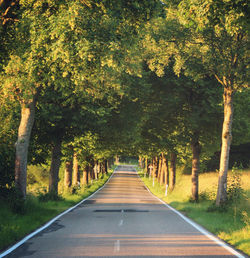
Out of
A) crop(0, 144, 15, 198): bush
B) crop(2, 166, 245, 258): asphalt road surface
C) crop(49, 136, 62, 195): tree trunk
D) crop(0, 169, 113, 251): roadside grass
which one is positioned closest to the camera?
crop(2, 166, 245, 258): asphalt road surface

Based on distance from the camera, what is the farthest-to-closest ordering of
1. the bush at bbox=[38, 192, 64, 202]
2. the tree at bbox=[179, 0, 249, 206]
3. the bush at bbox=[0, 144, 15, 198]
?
the bush at bbox=[38, 192, 64, 202]
the tree at bbox=[179, 0, 249, 206]
the bush at bbox=[0, 144, 15, 198]

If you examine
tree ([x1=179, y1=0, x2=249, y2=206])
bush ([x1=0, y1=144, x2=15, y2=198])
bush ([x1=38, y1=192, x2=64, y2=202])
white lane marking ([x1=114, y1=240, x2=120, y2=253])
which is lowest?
bush ([x1=38, y1=192, x2=64, y2=202])

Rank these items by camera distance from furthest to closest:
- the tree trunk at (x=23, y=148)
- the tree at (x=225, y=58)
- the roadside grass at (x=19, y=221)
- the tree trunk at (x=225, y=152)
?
the tree trunk at (x=225, y=152) < the tree at (x=225, y=58) < the tree trunk at (x=23, y=148) < the roadside grass at (x=19, y=221)

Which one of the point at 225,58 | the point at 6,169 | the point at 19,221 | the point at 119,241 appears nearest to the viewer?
the point at 119,241

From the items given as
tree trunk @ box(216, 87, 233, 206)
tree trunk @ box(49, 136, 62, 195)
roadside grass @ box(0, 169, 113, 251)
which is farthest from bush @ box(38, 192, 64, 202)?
tree trunk @ box(216, 87, 233, 206)

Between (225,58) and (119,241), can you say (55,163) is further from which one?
(119,241)

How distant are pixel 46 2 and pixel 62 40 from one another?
2454 millimetres

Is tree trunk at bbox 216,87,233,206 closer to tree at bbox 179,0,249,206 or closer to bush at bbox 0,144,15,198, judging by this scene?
tree at bbox 179,0,249,206

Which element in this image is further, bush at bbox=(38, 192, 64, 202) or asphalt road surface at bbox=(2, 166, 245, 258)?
bush at bbox=(38, 192, 64, 202)

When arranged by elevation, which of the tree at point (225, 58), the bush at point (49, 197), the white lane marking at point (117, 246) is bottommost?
the bush at point (49, 197)

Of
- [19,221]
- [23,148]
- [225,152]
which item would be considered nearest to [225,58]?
[225,152]

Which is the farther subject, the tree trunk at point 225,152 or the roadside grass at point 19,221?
the tree trunk at point 225,152

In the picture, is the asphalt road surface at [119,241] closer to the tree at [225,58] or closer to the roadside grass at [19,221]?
A: the roadside grass at [19,221]

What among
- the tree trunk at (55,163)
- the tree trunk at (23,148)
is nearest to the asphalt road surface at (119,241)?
the tree trunk at (23,148)
